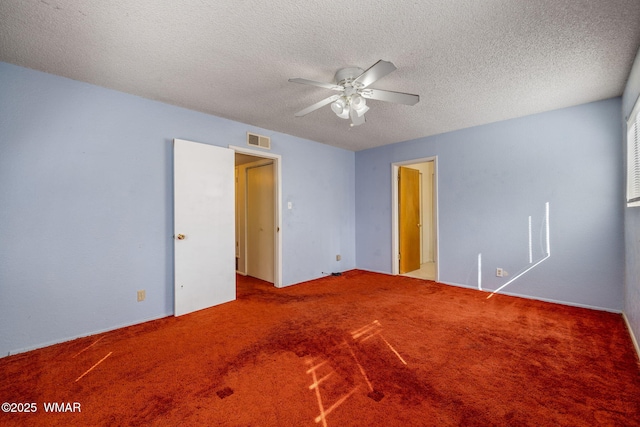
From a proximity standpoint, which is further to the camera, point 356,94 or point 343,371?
point 356,94

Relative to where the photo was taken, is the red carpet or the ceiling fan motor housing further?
the ceiling fan motor housing

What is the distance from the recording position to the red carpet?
1599mm

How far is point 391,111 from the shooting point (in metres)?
3.45

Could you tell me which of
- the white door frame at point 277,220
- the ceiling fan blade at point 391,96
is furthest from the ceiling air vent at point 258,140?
the ceiling fan blade at point 391,96

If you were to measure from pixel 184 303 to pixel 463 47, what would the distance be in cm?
381

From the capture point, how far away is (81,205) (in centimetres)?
260

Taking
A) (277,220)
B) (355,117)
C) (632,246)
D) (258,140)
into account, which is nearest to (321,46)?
(355,117)

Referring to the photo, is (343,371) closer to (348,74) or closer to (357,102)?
(357,102)

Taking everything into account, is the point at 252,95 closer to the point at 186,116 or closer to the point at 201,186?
the point at 186,116

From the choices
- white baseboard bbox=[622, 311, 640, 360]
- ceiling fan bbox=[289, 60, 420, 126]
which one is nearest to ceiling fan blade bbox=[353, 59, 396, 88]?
ceiling fan bbox=[289, 60, 420, 126]

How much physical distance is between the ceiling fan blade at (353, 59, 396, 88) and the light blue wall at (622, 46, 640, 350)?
2053mm

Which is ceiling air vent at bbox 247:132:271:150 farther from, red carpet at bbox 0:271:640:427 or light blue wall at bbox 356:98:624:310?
light blue wall at bbox 356:98:624:310

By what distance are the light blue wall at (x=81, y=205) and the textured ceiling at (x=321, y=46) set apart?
0.92 feet

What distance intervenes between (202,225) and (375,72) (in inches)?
104
